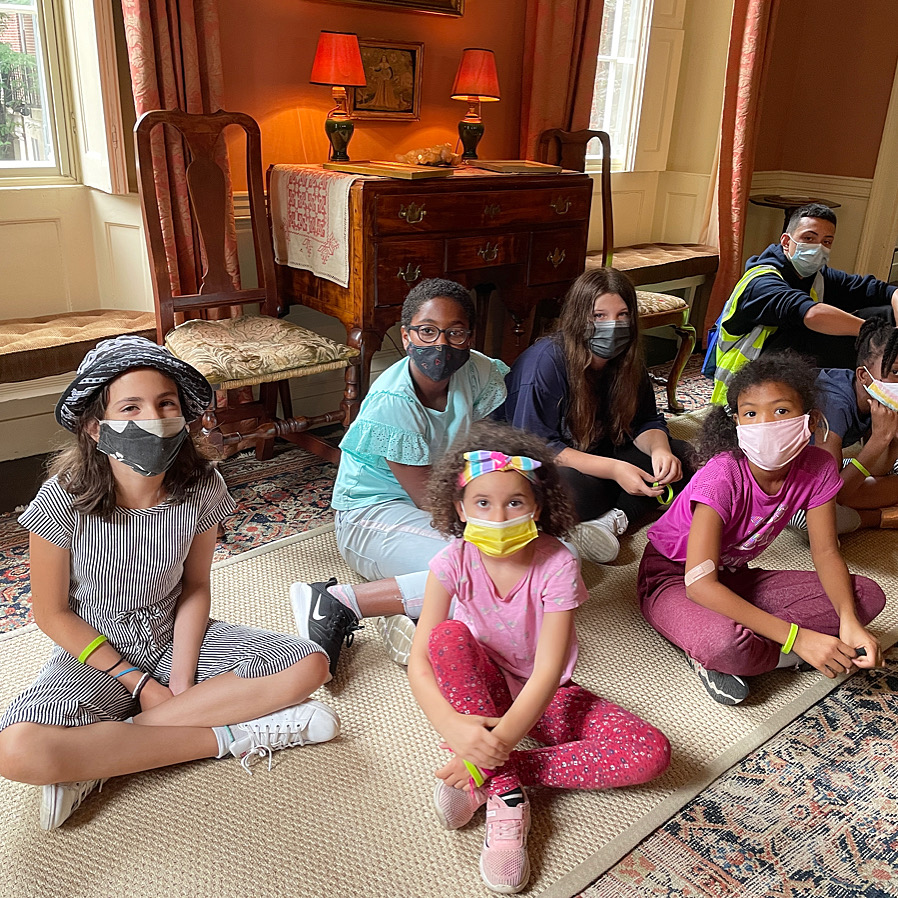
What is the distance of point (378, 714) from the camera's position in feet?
5.40

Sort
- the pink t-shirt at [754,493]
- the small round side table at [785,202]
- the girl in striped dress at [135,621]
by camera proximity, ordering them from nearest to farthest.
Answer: the girl in striped dress at [135,621] → the pink t-shirt at [754,493] → the small round side table at [785,202]

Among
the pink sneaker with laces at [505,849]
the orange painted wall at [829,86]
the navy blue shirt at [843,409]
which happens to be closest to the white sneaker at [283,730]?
the pink sneaker with laces at [505,849]

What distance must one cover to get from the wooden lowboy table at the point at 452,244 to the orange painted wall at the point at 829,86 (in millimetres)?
2558

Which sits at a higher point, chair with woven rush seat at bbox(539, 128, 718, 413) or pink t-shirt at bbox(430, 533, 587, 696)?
chair with woven rush seat at bbox(539, 128, 718, 413)

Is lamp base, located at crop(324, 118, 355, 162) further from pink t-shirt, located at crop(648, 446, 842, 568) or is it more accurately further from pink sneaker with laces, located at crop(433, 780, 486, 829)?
pink sneaker with laces, located at crop(433, 780, 486, 829)

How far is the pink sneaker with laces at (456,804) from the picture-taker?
1.35 meters

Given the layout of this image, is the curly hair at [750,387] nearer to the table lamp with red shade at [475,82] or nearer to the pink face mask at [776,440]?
the pink face mask at [776,440]

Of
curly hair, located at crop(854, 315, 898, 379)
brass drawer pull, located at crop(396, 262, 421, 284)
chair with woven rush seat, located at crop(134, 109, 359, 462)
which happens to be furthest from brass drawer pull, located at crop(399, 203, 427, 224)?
curly hair, located at crop(854, 315, 898, 379)

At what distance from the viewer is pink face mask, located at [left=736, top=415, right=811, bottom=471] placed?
167 centimetres

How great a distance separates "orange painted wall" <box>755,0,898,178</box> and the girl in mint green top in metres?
3.72

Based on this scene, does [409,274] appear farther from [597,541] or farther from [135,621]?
[135,621]

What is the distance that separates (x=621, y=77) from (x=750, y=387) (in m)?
2.92

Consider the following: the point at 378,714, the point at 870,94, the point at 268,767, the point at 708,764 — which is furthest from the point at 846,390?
the point at 870,94

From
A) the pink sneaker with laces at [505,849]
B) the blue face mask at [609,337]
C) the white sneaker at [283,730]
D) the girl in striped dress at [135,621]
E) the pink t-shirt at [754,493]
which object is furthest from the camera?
the blue face mask at [609,337]
